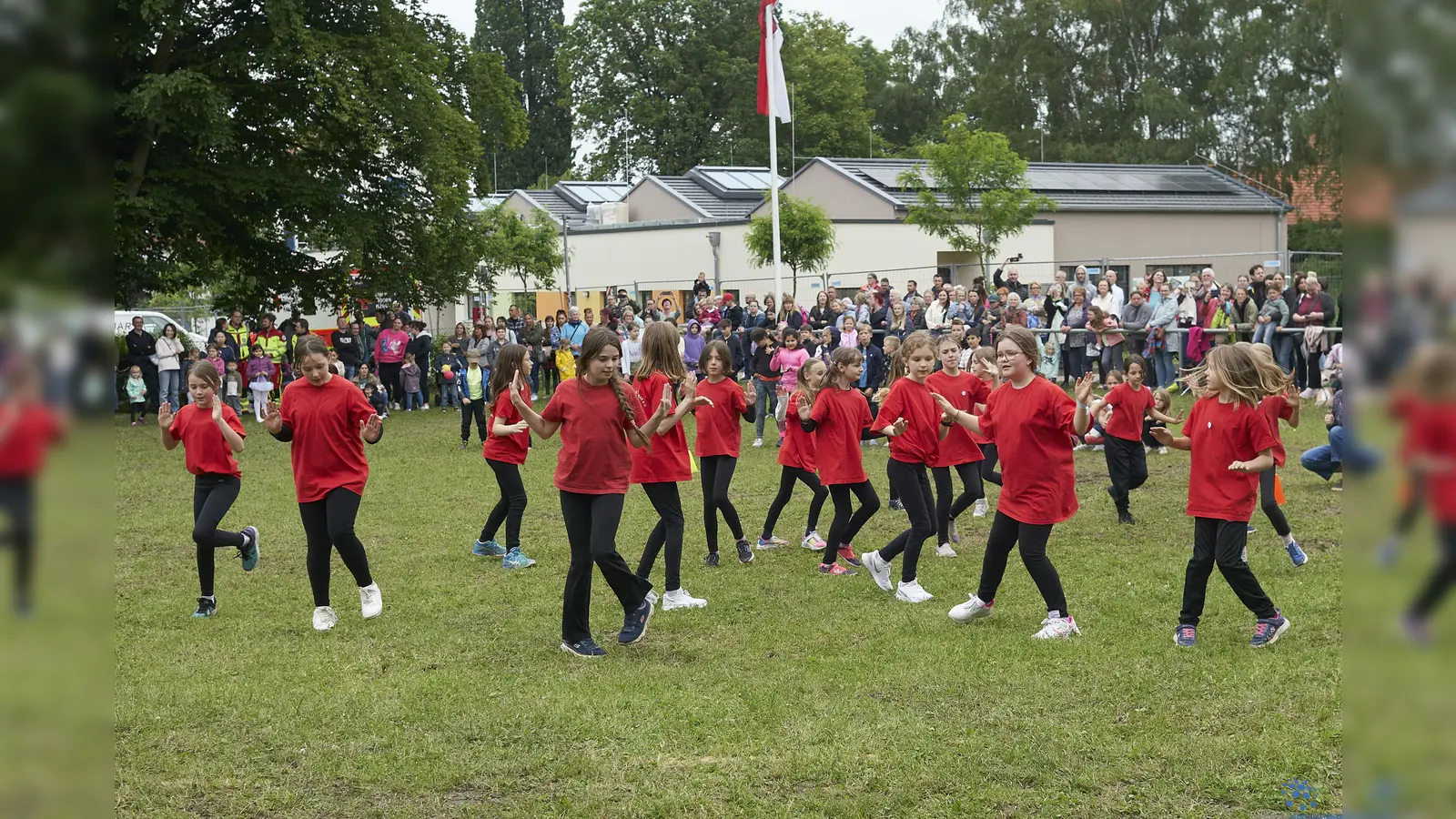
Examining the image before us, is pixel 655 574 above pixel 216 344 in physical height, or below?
below

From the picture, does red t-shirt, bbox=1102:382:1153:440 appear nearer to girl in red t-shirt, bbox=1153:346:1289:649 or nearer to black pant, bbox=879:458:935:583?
black pant, bbox=879:458:935:583

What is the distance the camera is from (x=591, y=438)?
7.46 m

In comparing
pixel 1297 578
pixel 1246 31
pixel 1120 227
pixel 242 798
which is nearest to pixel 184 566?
pixel 242 798

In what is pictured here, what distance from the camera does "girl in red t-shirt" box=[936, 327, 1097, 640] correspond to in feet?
24.9

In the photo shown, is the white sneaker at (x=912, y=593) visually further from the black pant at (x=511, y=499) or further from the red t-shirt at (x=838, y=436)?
the black pant at (x=511, y=499)

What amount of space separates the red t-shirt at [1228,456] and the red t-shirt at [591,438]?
3.26 metres

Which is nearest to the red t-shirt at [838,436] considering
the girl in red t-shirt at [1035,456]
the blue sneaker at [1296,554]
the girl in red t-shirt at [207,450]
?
the girl in red t-shirt at [1035,456]

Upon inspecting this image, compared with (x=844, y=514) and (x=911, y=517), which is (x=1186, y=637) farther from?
(x=844, y=514)

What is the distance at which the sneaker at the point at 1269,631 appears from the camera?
24.3 ft

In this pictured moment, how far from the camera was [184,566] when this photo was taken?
36.2 feet
